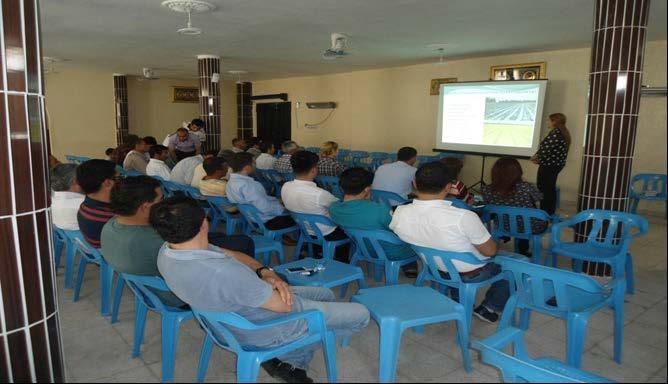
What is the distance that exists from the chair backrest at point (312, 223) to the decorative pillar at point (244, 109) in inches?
426

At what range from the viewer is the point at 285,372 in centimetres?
205

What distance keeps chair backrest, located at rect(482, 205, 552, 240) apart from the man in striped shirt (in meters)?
2.72

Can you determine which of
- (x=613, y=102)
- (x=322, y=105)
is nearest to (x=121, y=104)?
(x=322, y=105)

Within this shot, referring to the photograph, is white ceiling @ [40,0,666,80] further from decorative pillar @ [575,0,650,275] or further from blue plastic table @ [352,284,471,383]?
blue plastic table @ [352,284,471,383]

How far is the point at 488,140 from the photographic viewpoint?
770cm

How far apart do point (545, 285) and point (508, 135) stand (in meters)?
5.71

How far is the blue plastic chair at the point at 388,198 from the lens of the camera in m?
4.14

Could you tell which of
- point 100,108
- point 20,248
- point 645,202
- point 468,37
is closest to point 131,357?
point 20,248

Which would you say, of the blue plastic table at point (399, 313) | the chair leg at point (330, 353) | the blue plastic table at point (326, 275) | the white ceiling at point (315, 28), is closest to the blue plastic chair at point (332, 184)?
the white ceiling at point (315, 28)

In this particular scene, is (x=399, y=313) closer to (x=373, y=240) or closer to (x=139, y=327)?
(x=373, y=240)

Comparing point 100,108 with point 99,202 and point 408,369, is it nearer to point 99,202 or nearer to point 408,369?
point 99,202

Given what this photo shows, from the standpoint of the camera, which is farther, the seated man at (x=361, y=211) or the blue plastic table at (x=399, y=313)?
the seated man at (x=361, y=211)

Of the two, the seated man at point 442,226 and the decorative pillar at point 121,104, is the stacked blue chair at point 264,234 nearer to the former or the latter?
the seated man at point 442,226

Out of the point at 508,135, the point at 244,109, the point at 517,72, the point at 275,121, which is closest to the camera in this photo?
the point at 508,135
